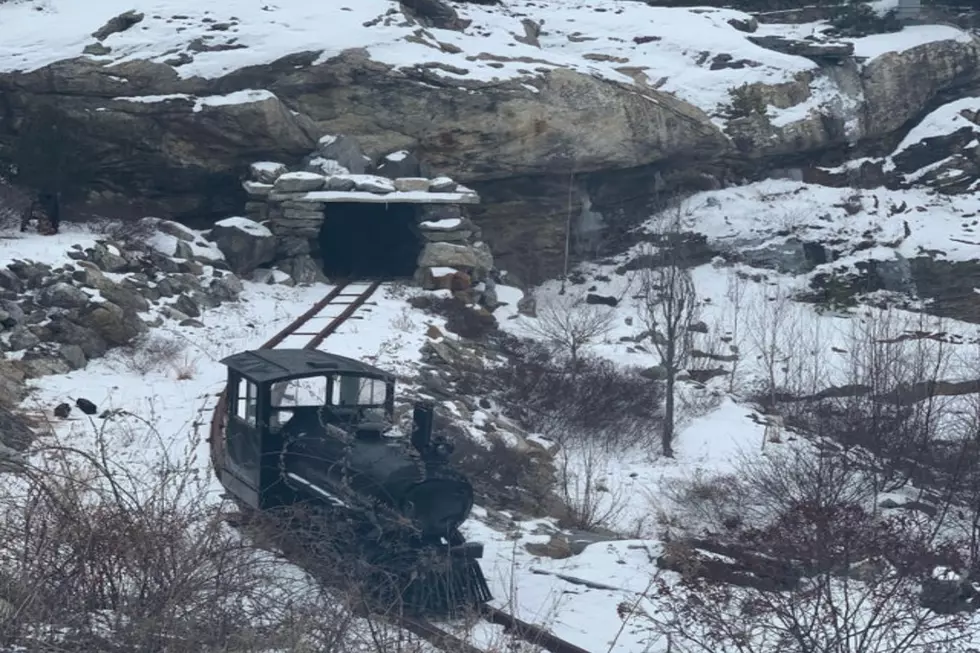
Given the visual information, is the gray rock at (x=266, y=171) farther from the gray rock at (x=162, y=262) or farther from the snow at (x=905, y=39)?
the snow at (x=905, y=39)

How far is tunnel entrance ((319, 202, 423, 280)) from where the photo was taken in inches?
1109

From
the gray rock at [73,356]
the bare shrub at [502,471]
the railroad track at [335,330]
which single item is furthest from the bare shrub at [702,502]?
the gray rock at [73,356]

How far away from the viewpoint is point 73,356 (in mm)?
16625

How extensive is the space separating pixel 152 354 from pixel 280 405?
25.2 ft

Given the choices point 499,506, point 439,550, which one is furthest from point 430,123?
point 439,550

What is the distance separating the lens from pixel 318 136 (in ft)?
89.5

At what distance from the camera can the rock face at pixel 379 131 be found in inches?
1049

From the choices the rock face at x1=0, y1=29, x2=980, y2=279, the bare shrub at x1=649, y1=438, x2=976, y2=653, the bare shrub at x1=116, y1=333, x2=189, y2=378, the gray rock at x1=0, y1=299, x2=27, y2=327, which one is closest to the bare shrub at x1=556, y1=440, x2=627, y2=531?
the bare shrub at x1=649, y1=438, x2=976, y2=653

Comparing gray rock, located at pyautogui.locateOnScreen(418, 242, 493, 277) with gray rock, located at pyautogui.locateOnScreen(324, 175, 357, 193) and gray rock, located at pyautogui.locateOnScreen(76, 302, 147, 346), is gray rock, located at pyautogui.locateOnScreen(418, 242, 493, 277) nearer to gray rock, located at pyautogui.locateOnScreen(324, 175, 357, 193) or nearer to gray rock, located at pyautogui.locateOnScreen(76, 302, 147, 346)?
gray rock, located at pyautogui.locateOnScreen(324, 175, 357, 193)

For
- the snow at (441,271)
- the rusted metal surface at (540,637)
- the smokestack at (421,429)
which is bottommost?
the snow at (441,271)

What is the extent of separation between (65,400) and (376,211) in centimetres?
1452

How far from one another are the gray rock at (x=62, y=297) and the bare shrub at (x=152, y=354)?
100 cm

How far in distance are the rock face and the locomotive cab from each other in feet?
49.2

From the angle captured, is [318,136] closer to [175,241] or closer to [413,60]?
[413,60]
